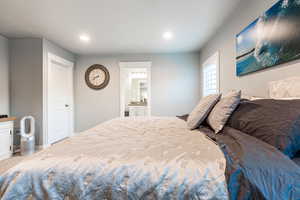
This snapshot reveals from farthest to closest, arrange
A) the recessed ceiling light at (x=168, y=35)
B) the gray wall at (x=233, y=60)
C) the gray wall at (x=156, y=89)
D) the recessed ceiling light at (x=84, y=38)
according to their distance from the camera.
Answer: the gray wall at (x=156, y=89) < the recessed ceiling light at (x=84, y=38) < the recessed ceiling light at (x=168, y=35) < the gray wall at (x=233, y=60)

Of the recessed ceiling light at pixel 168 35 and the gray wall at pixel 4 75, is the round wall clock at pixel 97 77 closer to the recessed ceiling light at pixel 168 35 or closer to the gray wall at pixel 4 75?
the gray wall at pixel 4 75

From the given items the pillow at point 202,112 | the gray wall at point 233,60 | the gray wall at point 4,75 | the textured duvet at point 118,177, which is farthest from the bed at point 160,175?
the gray wall at point 4,75

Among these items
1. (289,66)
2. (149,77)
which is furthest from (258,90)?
(149,77)

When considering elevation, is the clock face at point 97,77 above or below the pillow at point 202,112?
above

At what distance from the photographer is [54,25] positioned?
265 cm

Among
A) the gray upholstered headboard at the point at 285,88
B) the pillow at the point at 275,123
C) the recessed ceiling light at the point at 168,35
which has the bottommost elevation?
the pillow at the point at 275,123

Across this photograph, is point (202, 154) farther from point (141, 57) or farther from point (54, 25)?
point (141, 57)

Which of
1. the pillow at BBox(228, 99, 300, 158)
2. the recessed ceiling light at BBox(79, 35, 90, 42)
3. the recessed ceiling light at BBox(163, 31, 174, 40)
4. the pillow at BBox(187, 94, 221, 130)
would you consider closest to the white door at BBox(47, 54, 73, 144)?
the recessed ceiling light at BBox(79, 35, 90, 42)

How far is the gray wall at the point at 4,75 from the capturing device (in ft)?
9.98

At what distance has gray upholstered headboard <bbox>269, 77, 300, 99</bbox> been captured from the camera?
1196 mm

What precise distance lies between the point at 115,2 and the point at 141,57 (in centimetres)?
224

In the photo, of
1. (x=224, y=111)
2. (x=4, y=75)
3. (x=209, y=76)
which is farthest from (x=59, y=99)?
(x=224, y=111)

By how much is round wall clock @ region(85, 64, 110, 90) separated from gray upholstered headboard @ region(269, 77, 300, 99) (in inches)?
Answer: 147

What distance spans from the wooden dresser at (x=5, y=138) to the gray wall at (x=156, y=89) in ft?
5.56
